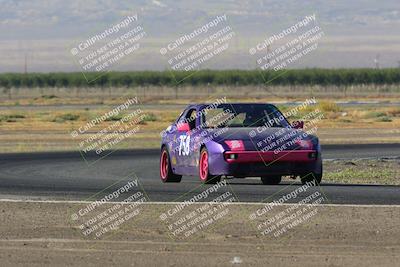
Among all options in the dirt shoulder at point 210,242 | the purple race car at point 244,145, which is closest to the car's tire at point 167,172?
the purple race car at point 244,145

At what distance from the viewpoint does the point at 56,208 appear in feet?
55.6

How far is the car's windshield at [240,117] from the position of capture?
21219 millimetres

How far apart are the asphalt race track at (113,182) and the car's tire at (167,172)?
16 centimetres

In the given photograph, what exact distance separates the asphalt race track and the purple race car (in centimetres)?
31

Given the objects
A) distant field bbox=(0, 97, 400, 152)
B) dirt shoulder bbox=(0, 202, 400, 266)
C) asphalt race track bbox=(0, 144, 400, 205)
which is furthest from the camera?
distant field bbox=(0, 97, 400, 152)

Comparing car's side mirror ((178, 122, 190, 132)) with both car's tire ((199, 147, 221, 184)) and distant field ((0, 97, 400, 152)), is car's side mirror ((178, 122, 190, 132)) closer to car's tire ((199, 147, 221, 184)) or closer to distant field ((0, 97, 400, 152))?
car's tire ((199, 147, 221, 184))

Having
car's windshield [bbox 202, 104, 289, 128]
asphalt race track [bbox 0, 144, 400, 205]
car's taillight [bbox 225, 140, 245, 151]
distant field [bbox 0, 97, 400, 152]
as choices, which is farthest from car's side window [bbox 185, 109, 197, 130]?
distant field [bbox 0, 97, 400, 152]

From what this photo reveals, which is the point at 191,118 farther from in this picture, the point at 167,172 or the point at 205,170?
the point at 205,170

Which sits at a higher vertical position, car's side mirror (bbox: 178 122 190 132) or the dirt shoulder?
the dirt shoulder

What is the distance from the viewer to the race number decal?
21.5 metres

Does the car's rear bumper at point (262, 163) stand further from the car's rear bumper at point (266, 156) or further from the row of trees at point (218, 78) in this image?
the row of trees at point (218, 78)

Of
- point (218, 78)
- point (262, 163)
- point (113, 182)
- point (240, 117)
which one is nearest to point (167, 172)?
point (113, 182)

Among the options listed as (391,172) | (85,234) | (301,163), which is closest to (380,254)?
(85,234)

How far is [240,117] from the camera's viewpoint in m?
21.4
